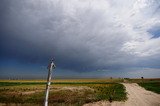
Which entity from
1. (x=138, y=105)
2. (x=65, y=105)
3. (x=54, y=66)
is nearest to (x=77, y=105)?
(x=65, y=105)

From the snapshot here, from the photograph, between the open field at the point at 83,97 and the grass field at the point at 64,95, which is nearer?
the open field at the point at 83,97

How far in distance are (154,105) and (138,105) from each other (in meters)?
2.13

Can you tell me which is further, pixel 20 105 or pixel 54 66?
pixel 20 105

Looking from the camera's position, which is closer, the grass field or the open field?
the open field

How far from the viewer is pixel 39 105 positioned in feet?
77.9

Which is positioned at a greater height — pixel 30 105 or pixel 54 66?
pixel 54 66

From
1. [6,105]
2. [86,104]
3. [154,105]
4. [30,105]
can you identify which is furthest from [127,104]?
[6,105]

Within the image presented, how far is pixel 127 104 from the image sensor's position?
25812 mm

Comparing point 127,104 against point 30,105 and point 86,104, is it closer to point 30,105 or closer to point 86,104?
point 86,104

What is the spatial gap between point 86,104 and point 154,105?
27.1 feet

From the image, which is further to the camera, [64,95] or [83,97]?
[64,95]

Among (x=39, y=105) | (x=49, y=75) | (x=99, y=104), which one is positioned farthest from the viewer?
(x=99, y=104)

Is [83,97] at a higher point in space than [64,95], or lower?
lower

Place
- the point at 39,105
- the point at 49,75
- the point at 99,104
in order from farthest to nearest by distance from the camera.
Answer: the point at 99,104 → the point at 39,105 → the point at 49,75
